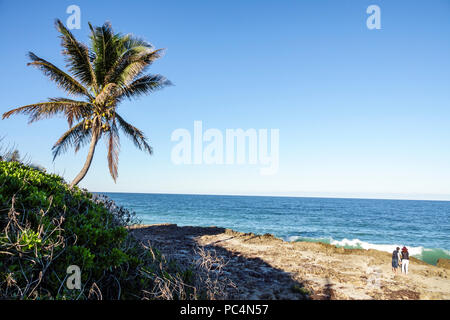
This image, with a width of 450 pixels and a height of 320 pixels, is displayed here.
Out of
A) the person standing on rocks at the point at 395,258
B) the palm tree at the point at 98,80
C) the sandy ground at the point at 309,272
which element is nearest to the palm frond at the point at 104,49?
the palm tree at the point at 98,80

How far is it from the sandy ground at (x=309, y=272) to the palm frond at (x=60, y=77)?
7659mm

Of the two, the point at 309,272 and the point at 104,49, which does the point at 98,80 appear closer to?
the point at 104,49

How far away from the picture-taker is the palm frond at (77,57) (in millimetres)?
11134

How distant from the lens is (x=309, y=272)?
8.80m

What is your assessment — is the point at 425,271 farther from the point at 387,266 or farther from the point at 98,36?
the point at 98,36

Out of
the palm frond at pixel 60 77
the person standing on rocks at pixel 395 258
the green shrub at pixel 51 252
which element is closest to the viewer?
the green shrub at pixel 51 252

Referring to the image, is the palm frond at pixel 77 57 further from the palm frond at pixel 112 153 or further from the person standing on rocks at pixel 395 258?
the person standing on rocks at pixel 395 258

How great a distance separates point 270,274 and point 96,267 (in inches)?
237

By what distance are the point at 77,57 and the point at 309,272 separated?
1404 cm

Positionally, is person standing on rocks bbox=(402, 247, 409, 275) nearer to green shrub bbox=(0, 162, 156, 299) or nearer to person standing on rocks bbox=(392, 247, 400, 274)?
person standing on rocks bbox=(392, 247, 400, 274)

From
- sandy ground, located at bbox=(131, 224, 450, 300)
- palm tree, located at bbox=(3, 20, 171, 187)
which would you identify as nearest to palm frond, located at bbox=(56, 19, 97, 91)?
palm tree, located at bbox=(3, 20, 171, 187)

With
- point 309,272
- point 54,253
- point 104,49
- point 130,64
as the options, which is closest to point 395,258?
point 309,272

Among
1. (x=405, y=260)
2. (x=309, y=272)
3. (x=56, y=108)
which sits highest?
(x=56, y=108)
